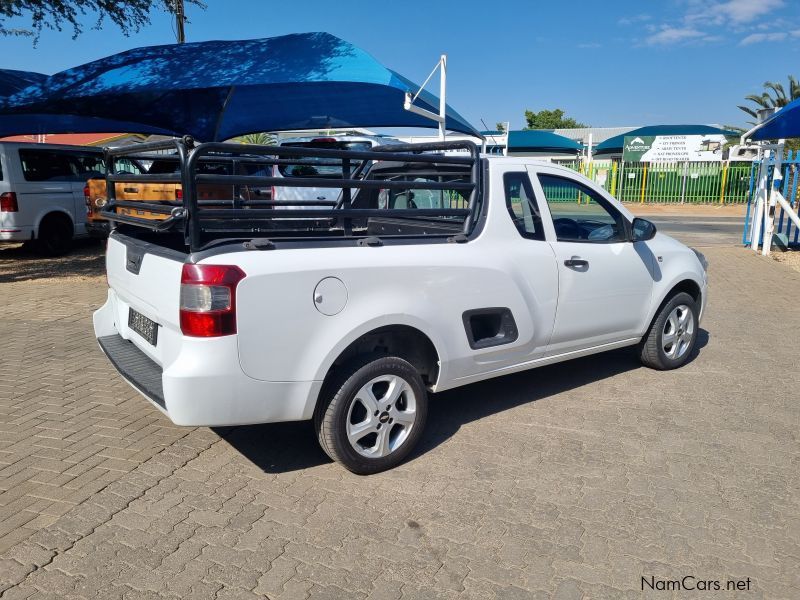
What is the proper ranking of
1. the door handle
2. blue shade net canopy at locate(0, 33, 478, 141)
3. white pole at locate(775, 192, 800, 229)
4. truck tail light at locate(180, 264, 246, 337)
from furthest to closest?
white pole at locate(775, 192, 800, 229), blue shade net canopy at locate(0, 33, 478, 141), the door handle, truck tail light at locate(180, 264, 246, 337)

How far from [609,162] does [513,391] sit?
27296 mm

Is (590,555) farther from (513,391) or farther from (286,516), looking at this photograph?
(513,391)

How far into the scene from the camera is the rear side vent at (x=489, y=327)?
4070mm

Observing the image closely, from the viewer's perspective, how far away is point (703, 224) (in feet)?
69.2

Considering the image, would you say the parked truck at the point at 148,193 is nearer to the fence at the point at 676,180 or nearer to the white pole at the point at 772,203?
the white pole at the point at 772,203

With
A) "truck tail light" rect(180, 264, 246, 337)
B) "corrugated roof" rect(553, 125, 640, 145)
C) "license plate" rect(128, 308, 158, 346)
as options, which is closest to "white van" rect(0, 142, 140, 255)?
"license plate" rect(128, 308, 158, 346)

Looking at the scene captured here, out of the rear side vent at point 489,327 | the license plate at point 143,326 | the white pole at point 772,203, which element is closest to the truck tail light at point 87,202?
the license plate at point 143,326

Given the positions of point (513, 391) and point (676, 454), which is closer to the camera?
point (676, 454)

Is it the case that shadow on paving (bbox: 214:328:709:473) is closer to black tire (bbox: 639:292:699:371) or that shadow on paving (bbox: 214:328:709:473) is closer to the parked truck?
black tire (bbox: 639:292:699:371)

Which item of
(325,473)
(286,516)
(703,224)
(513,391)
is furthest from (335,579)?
(703,224)

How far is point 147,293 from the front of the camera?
3.57 metres

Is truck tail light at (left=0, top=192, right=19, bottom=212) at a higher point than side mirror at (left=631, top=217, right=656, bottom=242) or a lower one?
higher

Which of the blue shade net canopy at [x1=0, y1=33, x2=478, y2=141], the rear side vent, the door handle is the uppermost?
the blue shade net canopy at [x1=0, y1=33, x2=478, y2=141]

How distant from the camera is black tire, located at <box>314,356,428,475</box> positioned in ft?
11.6
